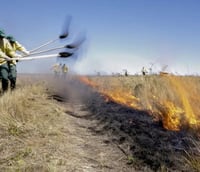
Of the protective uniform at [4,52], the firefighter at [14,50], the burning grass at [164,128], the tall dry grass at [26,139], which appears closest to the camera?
the tall dry grass at [26,139]

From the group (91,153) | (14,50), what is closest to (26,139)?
(91,153)

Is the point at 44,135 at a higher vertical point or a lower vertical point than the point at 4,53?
lower

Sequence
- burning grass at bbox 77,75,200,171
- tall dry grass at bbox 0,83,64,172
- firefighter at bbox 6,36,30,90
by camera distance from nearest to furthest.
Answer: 1. tall dry grass at bbox 0,83,64,172
2. burning grass at bbox 77,75,200,171
3. firefighter at bbox 6,36,30,90

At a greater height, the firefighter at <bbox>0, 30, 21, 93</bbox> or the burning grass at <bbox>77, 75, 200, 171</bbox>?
the firefighter at <bbox>0, 30, 21, 93</bbox>

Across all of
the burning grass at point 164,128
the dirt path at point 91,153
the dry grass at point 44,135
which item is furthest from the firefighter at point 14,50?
the dirt path at point 91,153

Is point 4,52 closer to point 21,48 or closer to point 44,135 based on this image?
point 21,48

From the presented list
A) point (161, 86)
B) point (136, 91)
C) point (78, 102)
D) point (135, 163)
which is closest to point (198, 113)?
point (135, 163)

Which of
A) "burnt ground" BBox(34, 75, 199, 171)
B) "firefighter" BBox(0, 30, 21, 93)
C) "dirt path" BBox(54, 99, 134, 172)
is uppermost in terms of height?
"firefighter" BBox(0, 30, 21, 93)

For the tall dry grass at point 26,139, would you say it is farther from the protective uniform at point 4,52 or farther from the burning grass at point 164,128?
the protective uniform at point 4,52

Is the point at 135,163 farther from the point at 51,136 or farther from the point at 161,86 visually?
the point at 161,86

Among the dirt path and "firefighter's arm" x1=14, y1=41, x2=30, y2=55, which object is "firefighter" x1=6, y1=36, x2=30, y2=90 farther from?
the dirt path

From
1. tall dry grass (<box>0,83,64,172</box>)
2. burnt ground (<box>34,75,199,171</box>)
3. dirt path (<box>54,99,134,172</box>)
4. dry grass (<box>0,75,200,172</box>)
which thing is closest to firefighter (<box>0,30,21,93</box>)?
dry grass (<box>0,75,200,172</box>)

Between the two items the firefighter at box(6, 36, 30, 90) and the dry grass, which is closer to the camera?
the dry grass

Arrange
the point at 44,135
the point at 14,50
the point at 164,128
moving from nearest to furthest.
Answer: the point at 44,135 → the point at 164,128 → the point at 14,50
